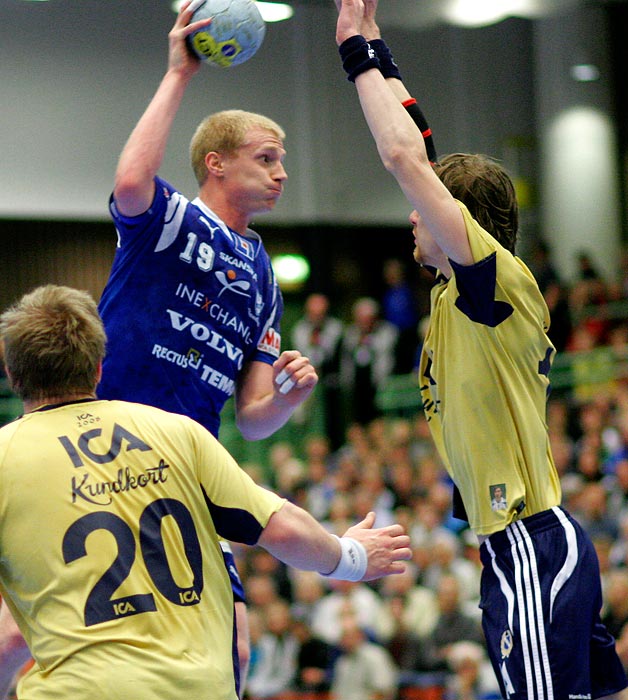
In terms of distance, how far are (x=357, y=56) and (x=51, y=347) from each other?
1563 mm

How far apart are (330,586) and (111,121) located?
7.87 meters

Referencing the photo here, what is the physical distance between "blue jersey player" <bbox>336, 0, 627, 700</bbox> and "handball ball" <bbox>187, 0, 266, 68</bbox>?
1.68ft

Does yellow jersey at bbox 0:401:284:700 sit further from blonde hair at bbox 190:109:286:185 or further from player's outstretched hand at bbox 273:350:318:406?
blonde hair at bbox 190:109:286:185

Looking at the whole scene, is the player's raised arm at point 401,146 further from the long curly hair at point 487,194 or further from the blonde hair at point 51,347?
the blonde hair at point 51,347

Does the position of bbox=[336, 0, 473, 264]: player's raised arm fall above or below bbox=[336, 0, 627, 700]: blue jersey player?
above

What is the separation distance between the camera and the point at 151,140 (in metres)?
4.32

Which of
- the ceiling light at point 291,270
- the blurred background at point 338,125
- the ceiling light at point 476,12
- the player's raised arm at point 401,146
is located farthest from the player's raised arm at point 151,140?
the ceiling light at point 476,12

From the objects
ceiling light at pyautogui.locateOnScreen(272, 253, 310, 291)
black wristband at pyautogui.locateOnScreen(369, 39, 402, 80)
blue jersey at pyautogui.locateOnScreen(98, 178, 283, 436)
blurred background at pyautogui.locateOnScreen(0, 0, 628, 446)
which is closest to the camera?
black wristband at pyautogui.locateOnScreen(369, 39, 402, 80)

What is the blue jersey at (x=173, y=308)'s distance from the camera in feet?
15.2

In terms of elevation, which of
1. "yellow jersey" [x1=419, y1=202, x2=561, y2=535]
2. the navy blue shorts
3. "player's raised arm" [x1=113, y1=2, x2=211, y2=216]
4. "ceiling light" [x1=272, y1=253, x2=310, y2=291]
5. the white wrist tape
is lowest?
the navy blue shorts

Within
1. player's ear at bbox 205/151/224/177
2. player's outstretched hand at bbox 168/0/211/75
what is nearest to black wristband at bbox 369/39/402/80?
player's outstretched hand at bbox 168/0/211/75

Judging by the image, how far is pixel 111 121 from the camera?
666 inches

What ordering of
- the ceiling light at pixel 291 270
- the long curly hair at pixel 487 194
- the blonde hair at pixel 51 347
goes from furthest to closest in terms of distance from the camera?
the ceiling light at pixel 291 270, the long curly hair at pixel 487 194, the blonde hair at pixel 51 347

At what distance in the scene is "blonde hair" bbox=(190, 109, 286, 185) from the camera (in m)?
5.00
